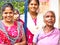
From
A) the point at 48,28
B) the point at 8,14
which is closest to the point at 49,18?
the point at 48,28

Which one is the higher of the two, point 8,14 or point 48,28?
point 8,14

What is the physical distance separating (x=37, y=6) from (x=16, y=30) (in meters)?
0.25

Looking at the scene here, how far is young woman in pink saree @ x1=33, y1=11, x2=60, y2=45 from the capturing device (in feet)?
4.25

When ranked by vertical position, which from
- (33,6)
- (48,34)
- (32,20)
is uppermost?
(33,6)

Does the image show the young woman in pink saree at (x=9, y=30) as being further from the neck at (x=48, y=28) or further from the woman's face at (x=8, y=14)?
the neck at (x=48, y=28)

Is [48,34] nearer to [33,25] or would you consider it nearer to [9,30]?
[33,25]

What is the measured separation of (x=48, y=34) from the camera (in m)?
1.30

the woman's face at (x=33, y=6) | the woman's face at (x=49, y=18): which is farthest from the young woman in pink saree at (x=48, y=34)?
the woman's face at (x=33, y=6)

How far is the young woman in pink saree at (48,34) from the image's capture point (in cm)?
129

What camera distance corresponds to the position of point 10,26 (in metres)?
1.27

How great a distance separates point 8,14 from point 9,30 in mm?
124

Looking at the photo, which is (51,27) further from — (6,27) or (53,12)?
(6,27)

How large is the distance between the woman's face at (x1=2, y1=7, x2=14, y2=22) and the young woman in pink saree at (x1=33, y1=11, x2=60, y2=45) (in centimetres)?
25

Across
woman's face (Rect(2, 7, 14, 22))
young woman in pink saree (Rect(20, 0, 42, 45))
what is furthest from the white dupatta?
woman's face (Rect(2, 7, 14, 22))
